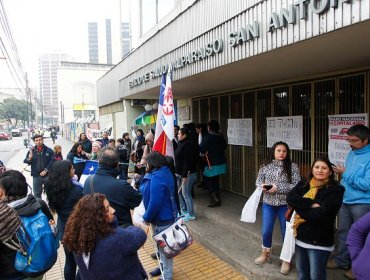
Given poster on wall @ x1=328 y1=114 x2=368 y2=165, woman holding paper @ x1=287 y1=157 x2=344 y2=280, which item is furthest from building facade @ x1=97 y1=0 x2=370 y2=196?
woman holding paper @ x1=287 y1=157 x2=344 y2=280

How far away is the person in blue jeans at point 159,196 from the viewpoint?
3398 millimetres

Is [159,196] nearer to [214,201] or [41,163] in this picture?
[214,201]

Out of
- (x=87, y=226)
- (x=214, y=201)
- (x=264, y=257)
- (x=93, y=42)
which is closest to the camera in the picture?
(x=87, y=226)

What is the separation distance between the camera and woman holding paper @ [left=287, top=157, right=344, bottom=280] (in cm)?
273

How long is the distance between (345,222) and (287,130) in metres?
2.16

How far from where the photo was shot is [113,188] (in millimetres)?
2996

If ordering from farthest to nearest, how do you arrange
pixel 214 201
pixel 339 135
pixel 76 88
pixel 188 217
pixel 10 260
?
pixel 76 88 < pixel 214 201 < pixel 188 217 < pixel 339 135 < pixel 10 260

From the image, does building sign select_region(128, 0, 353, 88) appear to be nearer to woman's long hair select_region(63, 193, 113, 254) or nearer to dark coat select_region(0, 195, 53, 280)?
woman's long hair select_region(63, 193, 113, 254)

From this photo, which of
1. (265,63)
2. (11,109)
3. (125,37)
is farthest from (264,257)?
(11,109)

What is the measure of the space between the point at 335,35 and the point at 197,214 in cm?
424

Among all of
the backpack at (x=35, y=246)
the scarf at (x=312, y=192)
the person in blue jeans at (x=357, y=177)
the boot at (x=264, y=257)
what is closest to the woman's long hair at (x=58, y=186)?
the backpack at (x=35, y=246)

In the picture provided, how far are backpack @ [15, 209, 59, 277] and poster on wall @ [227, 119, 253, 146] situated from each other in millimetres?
4668

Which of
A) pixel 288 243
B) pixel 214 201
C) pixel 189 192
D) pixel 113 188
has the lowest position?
pixel 214 201

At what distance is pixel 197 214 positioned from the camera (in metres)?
6.01
